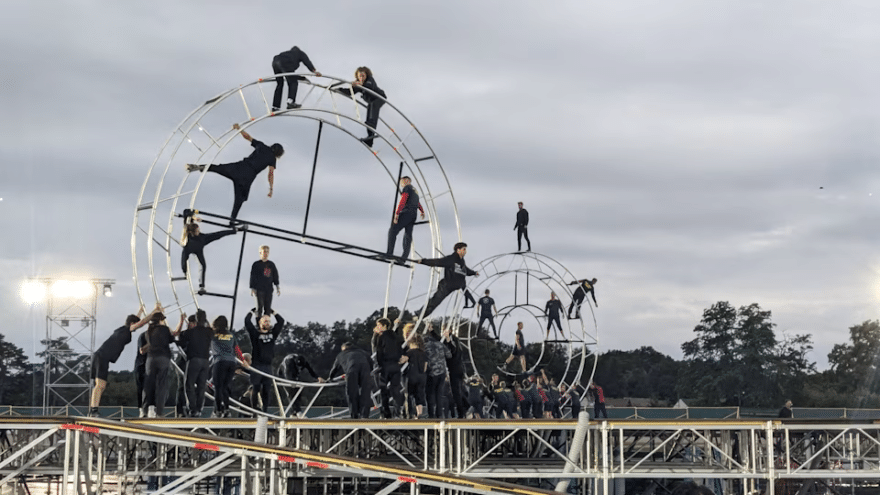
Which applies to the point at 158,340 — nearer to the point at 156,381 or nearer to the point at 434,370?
the point at 156,381

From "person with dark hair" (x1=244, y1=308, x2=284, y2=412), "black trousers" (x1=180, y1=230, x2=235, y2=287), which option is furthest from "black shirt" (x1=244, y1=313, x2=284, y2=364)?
"black trousers" (x1=180, y1=230, x2=235, y2=287)

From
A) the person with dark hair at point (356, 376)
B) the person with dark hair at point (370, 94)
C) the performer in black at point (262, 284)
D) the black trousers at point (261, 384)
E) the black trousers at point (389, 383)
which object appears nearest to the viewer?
the person with dark hair at point (356, 376)

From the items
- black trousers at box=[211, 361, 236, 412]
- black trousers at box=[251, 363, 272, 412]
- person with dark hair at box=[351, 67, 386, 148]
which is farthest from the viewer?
person with dark hair at box=[351, 67, 386, 148]

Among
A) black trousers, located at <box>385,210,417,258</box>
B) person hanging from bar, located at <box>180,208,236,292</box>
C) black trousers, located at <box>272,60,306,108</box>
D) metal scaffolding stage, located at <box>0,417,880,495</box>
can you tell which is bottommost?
metal scaffolding stage, located at <box>0,417,880,495</box>

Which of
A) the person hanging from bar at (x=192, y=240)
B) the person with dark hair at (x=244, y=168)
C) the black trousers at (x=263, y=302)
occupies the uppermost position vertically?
the person with dark hair at (x=244, y=168)

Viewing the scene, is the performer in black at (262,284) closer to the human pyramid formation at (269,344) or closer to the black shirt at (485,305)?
the human pyramid formation at (269,344)

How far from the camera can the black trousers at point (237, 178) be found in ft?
54.3

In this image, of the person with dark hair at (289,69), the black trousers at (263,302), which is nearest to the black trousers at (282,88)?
the person with dark hair at (289,69)

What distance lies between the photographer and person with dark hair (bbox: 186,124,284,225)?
652 inches

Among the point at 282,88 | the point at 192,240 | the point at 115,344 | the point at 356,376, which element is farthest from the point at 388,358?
the point at 282,88

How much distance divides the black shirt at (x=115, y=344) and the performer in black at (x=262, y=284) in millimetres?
2211

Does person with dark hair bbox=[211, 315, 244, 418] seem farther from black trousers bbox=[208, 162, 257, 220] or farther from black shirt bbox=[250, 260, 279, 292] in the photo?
black trousers bbox=[208, 162, 257, 220]

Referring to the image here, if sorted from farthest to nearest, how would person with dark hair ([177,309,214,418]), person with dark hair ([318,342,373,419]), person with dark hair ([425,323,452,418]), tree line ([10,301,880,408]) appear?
tree line ([10,301,880,408]) → person with dark hair ([425,323,452,418]) → person with dark hair ([318,342,373,419]) → person with dark hair ([177,309,214,418])

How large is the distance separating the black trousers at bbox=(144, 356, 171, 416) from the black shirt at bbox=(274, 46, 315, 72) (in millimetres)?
5374
